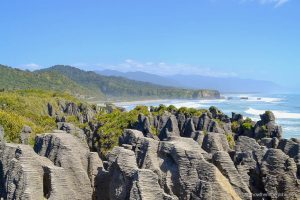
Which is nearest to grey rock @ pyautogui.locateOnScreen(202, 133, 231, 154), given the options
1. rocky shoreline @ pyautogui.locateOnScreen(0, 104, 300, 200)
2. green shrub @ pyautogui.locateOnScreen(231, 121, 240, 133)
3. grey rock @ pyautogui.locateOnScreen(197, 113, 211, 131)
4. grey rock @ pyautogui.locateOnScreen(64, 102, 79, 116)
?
rocky shoreline @ pyautogui.locateOnScreen(0, 104, 300, 200)

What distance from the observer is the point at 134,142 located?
15164mm

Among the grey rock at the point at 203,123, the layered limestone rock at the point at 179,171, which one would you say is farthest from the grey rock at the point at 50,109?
the layered limestone rock at the point at 179,171

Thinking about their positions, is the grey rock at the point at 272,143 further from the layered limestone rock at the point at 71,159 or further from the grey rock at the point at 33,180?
the grey rock at the point at 33,180

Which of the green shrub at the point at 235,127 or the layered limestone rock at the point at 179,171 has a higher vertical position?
the layered limestone rock at the point at 179,171

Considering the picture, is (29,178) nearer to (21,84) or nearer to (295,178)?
(295,178)

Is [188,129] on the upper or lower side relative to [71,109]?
upper

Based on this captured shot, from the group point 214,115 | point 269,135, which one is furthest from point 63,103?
point 269,135

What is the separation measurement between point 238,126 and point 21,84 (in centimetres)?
11073

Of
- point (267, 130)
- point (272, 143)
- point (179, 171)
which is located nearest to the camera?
point (179, 171)

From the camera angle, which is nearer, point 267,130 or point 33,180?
point 33,180

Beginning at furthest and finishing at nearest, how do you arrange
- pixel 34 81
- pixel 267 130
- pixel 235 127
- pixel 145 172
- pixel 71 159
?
pixel 34 81, pixel 235 127, pixel 267 130, pixel 71 159, pixel 145 172

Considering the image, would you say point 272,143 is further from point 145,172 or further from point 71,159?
point 145,172

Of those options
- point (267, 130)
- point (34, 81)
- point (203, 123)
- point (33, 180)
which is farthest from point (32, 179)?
point (34, 81)

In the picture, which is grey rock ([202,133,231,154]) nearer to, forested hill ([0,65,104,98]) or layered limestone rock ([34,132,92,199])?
layered limestone rock ([34,132,92,199])
